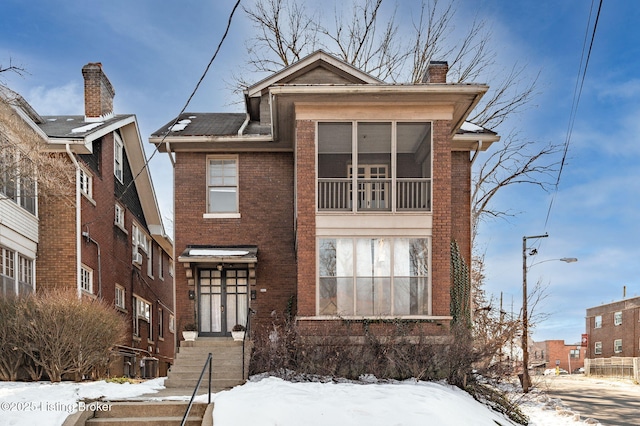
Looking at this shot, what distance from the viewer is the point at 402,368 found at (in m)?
11.9

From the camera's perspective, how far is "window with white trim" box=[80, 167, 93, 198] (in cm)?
1680

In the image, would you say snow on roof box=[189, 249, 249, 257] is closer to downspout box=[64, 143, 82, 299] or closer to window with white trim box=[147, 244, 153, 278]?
downspout box=[64, 143, 82, 299]

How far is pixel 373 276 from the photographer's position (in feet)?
44.8

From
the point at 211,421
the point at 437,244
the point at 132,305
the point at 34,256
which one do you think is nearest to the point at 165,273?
the point at 132,305

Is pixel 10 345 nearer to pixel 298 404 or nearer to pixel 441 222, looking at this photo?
pixel 298 404

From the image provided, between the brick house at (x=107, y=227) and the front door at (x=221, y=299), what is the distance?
99.6 inches

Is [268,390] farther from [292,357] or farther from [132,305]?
[132,305]

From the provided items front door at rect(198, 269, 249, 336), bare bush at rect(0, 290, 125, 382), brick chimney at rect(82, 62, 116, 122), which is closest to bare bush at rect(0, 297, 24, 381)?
bare bush at rect(0, 290, 125, 382)

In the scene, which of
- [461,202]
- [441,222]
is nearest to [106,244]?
[441,222]

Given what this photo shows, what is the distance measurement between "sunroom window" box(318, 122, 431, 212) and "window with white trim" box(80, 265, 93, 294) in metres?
7.92

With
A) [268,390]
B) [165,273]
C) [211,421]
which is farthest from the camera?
[165,273]

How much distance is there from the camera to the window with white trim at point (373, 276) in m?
13.5

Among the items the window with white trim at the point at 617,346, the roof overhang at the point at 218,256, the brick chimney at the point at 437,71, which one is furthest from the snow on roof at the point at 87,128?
the window with white trim at the point at 617,346

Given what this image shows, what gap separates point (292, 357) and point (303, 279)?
2.09m
